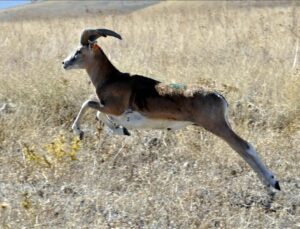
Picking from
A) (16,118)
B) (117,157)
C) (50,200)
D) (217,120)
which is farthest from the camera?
(16,118)

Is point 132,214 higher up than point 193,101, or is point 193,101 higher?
point 193,101

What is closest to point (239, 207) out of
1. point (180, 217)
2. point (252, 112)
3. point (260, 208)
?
point (260, 208)

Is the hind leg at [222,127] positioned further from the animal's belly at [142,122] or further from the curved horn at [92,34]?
the curved horn at [92,34]

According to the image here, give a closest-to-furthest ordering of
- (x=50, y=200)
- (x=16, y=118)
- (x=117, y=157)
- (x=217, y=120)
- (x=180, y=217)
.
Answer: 1. (x=180, y=217)
2. (x=50, y=200)
3. (x=217, y=120)
4. (x=117, y=157)
5. (x=16, y=118)

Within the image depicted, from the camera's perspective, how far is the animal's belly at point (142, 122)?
6312 millimetres

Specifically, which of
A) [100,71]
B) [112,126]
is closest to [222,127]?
[112,126]

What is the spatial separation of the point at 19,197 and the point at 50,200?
0.27 m

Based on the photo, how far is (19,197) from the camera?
5.24m

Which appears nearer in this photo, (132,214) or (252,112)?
(132,214)

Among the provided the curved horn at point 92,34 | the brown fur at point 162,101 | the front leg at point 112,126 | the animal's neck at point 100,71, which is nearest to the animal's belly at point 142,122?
the brown fur at point 162,101

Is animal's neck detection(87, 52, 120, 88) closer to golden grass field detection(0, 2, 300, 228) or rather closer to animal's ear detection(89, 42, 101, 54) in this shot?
animal's ear detection(89, 42, 101, 54)

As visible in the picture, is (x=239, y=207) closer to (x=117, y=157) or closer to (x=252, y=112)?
(x=117, y=157)

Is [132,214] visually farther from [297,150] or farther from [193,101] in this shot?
[297,150]

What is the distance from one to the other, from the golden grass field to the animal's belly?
0.37 metres
